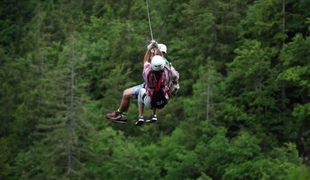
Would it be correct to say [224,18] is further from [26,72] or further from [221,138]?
[26,72]

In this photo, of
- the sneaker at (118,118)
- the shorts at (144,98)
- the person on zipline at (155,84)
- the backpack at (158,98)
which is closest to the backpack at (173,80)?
the person on zipline at (155,84)

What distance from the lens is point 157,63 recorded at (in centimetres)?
782

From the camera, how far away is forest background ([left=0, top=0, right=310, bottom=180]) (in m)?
29.6

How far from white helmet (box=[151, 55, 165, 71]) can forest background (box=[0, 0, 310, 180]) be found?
59.6 ft

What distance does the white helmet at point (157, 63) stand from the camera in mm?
7828

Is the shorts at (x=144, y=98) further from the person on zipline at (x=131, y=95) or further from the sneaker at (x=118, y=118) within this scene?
the sneaker at (x=118, y=118)

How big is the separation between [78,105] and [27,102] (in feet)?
34.4

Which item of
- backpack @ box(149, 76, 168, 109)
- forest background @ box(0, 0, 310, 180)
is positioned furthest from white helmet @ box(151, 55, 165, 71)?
forest background @ box(0, 0, 310, 180)

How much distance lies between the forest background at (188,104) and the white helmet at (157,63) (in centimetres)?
1818

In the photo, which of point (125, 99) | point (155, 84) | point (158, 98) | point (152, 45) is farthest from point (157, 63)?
point (125, 99)

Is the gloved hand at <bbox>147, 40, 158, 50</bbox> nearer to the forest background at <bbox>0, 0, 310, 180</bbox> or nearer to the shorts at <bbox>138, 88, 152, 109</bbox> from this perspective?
the shorts at <bbox>138, 88, 152, 109</bbox>

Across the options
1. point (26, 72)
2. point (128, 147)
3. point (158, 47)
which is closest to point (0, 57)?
point (26, 72)

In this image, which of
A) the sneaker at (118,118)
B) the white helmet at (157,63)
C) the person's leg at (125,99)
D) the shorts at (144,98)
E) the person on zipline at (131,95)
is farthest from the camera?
the sneaker at (118,118)

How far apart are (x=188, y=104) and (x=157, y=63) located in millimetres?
26785
